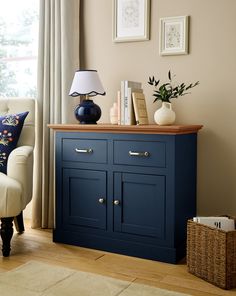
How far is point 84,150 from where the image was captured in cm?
285

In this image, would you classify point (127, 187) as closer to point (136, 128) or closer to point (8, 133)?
point (136, 128)

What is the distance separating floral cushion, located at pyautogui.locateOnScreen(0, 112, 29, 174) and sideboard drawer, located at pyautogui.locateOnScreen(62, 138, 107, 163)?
35cm

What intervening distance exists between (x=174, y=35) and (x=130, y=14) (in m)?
0.38

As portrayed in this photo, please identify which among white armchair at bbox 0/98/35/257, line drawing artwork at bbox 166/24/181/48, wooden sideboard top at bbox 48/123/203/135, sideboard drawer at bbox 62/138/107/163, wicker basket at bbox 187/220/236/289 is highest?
line drawing artwork at bbox 166/24/181/48

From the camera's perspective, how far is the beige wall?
284 cm

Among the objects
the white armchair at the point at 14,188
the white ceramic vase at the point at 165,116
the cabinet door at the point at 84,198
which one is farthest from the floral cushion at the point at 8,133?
the white ceramic vase at the point at 165,116

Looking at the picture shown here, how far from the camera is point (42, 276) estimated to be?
7.79 feet

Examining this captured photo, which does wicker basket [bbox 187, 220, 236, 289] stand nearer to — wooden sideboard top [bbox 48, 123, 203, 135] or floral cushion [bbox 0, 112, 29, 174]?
wooden sideboard top [bbox 48, 123, 203, 135]

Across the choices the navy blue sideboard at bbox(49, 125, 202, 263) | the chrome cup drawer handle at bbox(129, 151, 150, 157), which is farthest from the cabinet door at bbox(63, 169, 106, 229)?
the chrome cup drawer handle at bbox(129, 151, 150, 157)

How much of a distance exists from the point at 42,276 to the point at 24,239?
2.52ft

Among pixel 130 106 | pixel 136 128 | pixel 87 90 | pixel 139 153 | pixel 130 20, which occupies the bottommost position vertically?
pixel 139 153

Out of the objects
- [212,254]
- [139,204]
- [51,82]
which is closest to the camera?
[212,254]

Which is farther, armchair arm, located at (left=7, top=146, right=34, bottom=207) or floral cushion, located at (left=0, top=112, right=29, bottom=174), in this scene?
floral cushion, located at (left=0, top=112, right=29, bottom=174)

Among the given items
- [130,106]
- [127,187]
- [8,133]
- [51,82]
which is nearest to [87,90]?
[130,106]
